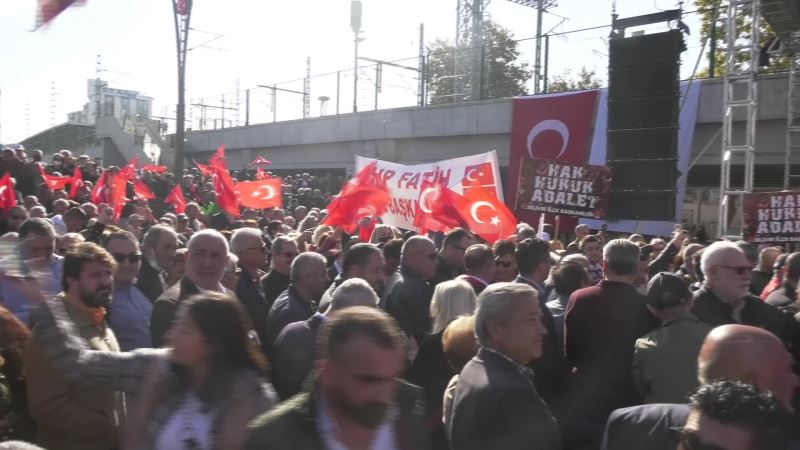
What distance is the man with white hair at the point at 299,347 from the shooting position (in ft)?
12.8

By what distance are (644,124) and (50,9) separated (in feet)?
35.5

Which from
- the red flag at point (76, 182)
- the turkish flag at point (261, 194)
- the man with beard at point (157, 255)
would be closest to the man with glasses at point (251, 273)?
the man with beard at point (157, 255)

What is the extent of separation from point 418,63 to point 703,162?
9032mm

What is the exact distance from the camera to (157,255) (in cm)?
585

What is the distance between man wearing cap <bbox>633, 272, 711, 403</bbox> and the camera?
12.4 ft

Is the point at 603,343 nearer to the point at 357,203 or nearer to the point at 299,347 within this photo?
the point at 299,347

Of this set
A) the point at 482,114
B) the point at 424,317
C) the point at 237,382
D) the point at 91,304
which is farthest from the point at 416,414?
the point at 482,114

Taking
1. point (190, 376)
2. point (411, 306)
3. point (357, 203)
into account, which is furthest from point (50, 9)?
point (357, 203)

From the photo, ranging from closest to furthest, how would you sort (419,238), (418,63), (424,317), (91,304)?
1. (91,304)
2. (424,317)
3. (419,238)
4. (418,63)

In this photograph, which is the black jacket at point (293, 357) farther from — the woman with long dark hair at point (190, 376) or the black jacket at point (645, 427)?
the black jacket at point (645, 427)

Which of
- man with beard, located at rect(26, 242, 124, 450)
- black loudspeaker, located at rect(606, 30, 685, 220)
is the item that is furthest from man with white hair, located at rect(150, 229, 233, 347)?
black loudspeaker, located at rect(606, 30, 685, 220)

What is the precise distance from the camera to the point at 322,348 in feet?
7.86

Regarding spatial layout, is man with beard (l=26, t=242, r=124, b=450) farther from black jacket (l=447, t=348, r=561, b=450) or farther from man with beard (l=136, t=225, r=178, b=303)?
man with beard (l=136, t=225, r=178, b=303)

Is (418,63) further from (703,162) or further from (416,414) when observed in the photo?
A: (416,414)
